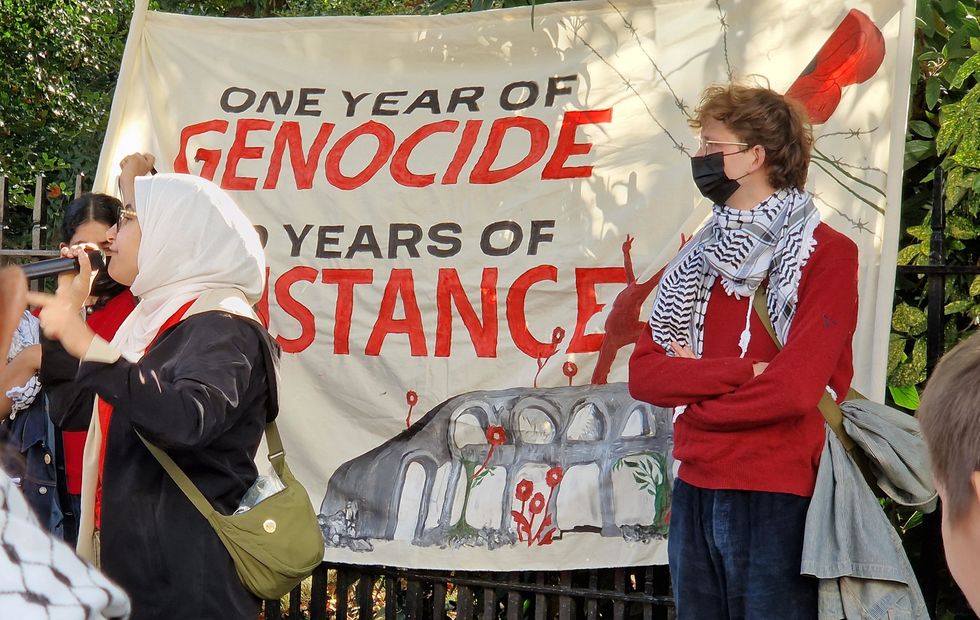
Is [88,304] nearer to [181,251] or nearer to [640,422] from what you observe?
[181,251]

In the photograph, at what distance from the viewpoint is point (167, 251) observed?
102 inches

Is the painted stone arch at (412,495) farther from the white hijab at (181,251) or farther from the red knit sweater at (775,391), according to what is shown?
the white hijab at (181,251)

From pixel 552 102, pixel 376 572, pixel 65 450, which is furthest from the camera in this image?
pixel 376 572

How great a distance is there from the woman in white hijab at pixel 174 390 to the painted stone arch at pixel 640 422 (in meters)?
1.51

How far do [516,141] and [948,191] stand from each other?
4.88 feet

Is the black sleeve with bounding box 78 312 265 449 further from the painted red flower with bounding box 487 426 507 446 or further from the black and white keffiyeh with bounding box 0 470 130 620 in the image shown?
the painted red flower with bounding box 487 426 507 446

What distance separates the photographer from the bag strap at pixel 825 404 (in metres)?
2.77

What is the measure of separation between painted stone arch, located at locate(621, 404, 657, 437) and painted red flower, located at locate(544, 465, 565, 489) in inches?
10.0

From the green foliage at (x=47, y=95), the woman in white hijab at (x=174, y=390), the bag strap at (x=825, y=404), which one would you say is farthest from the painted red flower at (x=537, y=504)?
the green foliage at (x=47, y=95)

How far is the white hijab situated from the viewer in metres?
2.60

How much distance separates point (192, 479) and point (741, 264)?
Result: 1.41 meters

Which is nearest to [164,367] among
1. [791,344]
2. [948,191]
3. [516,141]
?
[791,344]

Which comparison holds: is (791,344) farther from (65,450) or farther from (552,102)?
(65,450)

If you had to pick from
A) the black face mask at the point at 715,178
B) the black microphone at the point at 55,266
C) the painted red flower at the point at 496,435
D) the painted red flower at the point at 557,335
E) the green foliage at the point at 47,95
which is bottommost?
the painted red flower at the point at 496,435
